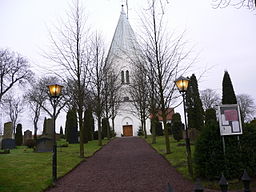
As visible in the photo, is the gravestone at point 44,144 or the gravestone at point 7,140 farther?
the gravestone at point 7,140

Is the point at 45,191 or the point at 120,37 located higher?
the point at 120,37

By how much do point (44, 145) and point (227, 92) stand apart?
15252 millimetres

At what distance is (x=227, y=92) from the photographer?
67.5 ft

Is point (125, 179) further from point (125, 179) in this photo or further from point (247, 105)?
point (247, 105)

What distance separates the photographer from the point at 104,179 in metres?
10.1

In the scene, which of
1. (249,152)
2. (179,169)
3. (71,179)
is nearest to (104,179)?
(71,179)

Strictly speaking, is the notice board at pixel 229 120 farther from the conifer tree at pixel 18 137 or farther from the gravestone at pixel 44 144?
the conifer tree at pixel 18 137

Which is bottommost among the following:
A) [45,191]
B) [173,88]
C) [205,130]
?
[45,191]

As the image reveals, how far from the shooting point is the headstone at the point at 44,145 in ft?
63.2

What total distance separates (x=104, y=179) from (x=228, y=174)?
471cm

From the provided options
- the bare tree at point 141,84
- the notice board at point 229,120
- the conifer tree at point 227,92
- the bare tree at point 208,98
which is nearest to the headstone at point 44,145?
the bare tree at point 141,84

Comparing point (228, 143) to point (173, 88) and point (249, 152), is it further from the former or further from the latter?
point (173, 88)

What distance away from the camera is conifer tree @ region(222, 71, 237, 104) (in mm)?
20188

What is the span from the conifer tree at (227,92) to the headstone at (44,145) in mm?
14398
